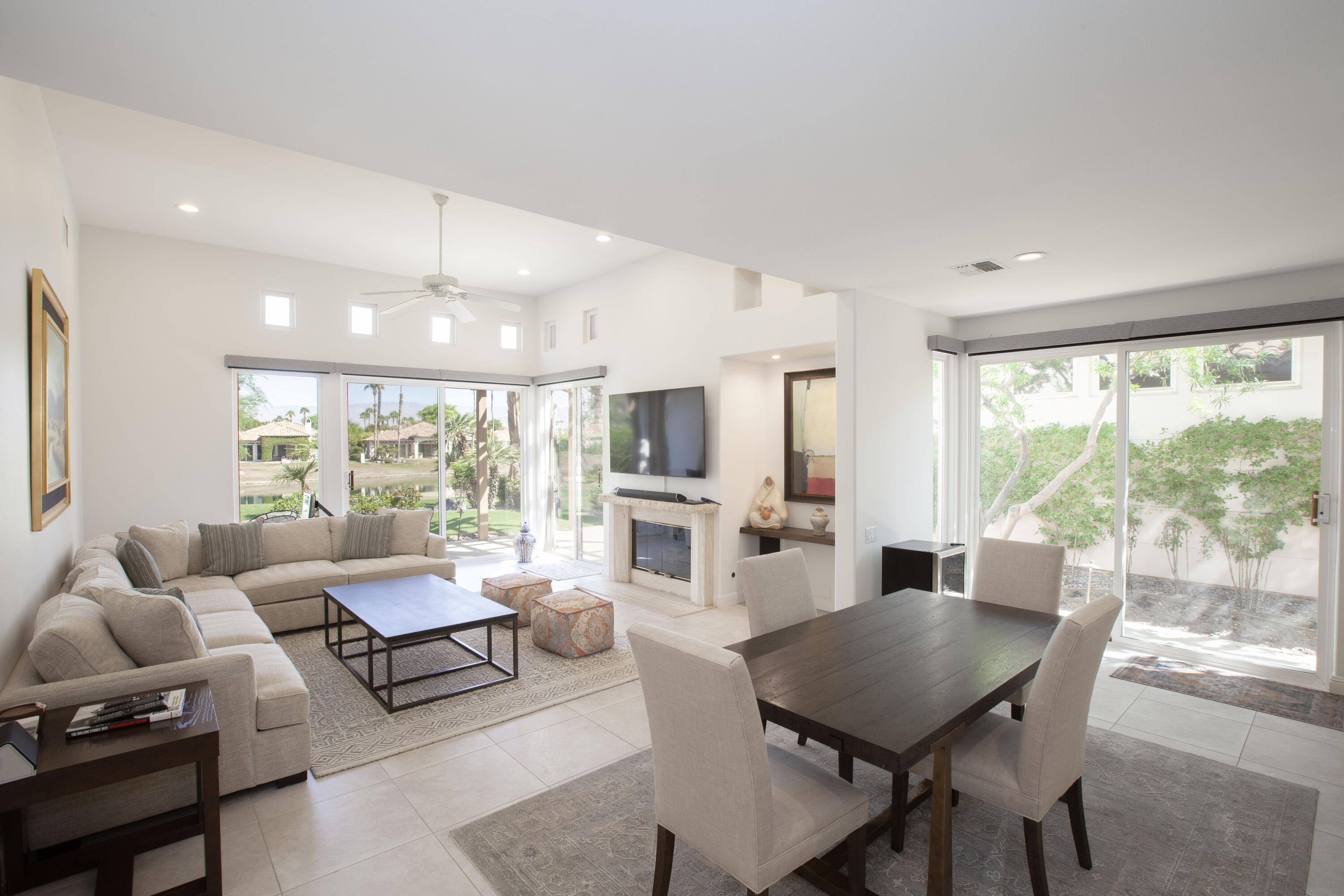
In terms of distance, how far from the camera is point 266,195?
4.62 metres

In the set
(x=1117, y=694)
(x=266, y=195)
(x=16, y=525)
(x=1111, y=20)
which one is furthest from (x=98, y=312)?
(x=1117, y=694)

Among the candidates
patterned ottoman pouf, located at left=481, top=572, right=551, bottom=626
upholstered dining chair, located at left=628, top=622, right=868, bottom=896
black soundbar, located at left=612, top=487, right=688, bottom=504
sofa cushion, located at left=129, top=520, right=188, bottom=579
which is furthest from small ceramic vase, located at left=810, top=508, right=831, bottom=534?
sofa cushion, located at left=129, top=520, right=188, bottom=579

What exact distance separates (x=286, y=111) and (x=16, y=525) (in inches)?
80.2

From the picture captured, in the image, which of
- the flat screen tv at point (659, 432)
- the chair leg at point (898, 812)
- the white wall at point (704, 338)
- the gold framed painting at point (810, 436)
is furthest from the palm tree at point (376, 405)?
the chair leg at point (898, 812)

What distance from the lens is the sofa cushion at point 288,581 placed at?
181 inches

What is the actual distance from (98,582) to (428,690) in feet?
5.40

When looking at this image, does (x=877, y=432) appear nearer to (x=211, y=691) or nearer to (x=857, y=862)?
(x=857, y=862)

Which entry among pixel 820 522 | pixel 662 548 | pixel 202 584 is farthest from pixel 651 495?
pixel 202 584

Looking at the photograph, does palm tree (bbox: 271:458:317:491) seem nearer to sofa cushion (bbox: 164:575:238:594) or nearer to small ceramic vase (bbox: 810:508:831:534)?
sofa cushion (bbox: 164:575:238:594)

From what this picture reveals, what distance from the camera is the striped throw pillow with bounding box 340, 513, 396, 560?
5508 mm

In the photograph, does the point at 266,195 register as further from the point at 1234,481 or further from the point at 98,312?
the point at 1234,481

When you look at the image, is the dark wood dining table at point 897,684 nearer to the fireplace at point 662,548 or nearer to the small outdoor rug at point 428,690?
the small outdoor rug at point 428,690

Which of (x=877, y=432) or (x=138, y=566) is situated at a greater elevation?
(x=877, y=432)

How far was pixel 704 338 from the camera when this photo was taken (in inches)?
223
